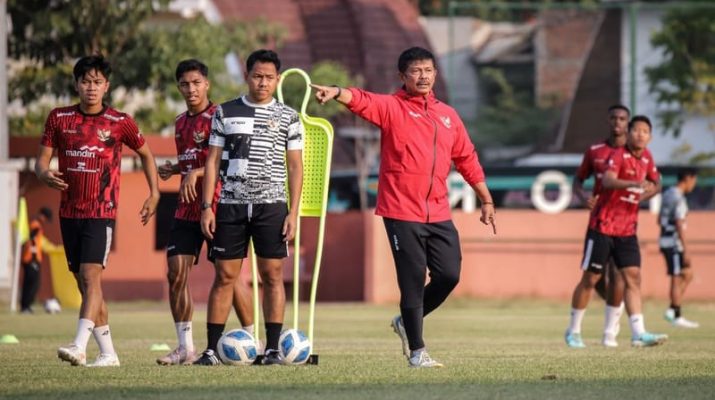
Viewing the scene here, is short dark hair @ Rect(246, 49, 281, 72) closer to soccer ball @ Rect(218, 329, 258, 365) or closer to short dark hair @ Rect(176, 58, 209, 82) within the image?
short dark hair @ Rect(176, 58, 209, 82)

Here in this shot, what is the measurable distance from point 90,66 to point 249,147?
50.6 inches

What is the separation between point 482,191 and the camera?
12109 millimetres

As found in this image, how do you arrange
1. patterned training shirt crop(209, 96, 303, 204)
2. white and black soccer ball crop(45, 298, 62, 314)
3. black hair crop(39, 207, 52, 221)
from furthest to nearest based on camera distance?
black hair crop(39, 207, 52, 221) → white and black soccer ball crop(45, 298, 62, 314) → patterned training shirt crop(209, 96, 303, 204)

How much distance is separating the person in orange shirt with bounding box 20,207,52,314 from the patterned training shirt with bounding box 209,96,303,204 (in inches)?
642

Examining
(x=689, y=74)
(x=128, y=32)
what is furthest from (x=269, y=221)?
(x=689, y=74)

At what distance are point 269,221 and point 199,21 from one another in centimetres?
2441

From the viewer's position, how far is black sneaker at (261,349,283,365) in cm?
1189

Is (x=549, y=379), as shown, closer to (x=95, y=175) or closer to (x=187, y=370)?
(x=187, y=370)

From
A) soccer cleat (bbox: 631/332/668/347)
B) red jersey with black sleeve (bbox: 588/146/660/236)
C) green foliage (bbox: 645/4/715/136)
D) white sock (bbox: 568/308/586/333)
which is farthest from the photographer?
green foliage (bbox: 645/4/715/136)

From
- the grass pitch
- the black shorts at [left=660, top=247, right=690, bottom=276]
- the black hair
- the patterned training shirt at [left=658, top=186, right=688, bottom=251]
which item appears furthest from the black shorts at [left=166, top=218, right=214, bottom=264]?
the black hair

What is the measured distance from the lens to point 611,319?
1658 centimetres

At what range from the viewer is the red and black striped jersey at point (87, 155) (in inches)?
469

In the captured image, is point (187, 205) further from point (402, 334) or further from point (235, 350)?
point (402, 334)

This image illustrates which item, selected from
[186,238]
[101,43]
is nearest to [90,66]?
[186,238]
